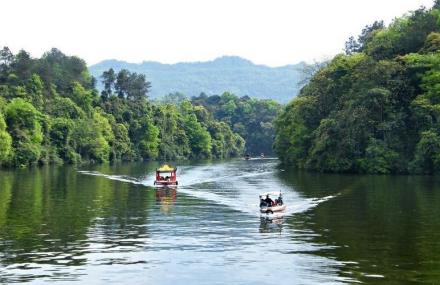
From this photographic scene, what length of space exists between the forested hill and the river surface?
33145 millimetres

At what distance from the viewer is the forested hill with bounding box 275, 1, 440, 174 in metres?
105

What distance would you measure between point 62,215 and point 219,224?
12.5 m

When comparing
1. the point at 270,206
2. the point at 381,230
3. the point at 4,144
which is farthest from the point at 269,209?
the point at 4,144

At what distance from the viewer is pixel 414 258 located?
33938 millimetres

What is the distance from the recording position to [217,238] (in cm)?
4069

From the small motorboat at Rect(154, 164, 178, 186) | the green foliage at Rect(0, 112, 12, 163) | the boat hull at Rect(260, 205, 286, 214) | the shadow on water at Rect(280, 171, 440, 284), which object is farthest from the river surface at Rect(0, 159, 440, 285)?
the green foliage at Rect(0, 112, 12, 163)

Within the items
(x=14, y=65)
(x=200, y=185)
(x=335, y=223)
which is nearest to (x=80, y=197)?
(x=200, y=185)

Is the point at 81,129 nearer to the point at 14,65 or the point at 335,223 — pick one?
the point at 14,65

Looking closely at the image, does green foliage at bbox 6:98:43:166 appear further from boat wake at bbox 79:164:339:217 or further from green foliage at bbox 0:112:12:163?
boat wake at bbox 79:164:339:217

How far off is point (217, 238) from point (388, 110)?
248 ft

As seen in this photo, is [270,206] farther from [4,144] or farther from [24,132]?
[24,132]

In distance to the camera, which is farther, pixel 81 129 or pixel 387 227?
pixel 81 129

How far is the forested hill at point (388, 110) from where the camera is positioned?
105 m

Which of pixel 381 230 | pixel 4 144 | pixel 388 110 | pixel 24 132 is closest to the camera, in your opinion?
pixel 381 230
